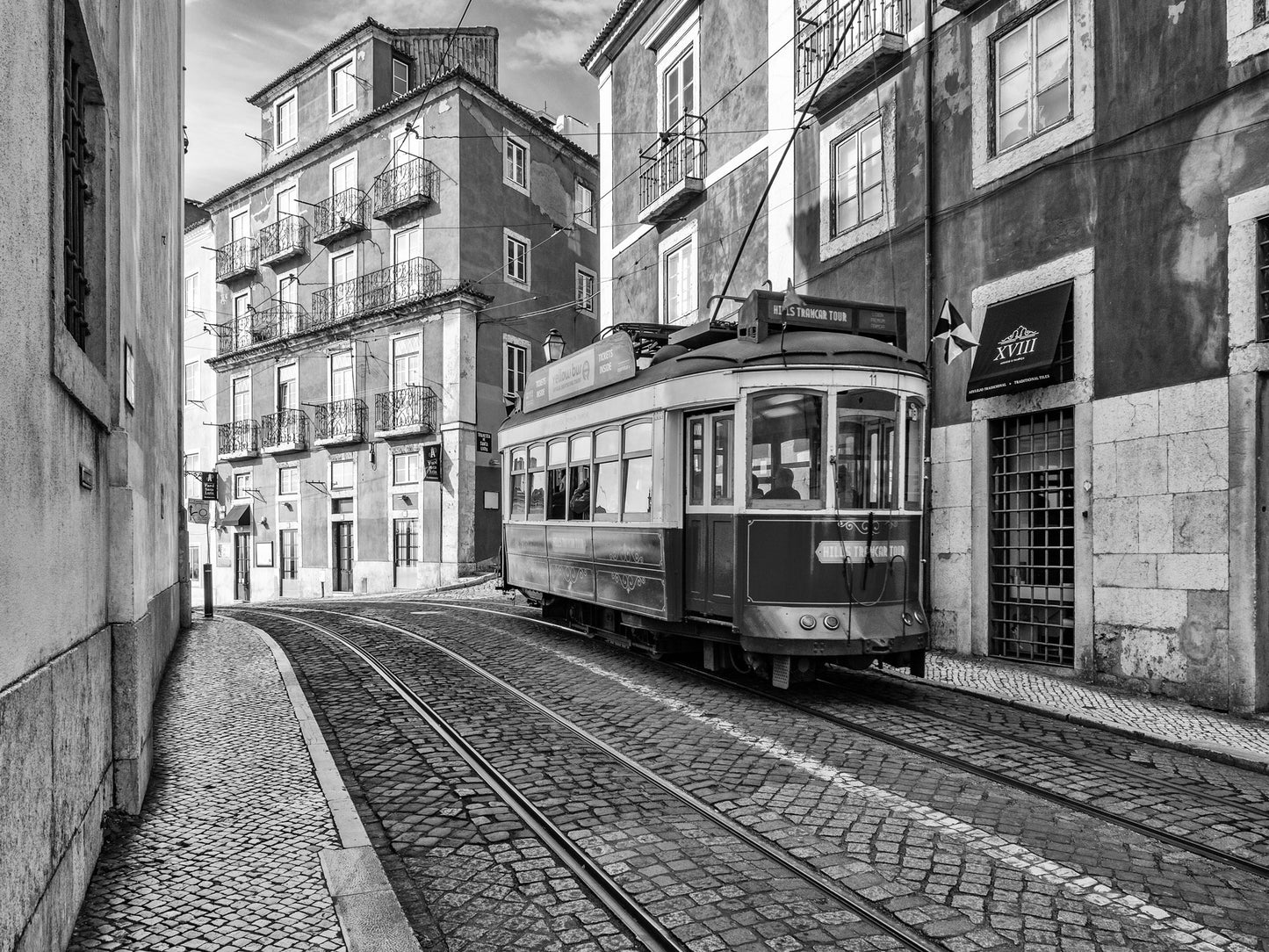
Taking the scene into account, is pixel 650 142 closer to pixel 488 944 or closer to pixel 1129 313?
pixel 1129 313

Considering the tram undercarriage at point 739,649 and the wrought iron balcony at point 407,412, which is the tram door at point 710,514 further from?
the wrought iron balcony at point 407,412

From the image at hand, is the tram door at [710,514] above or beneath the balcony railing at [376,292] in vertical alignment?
beneath

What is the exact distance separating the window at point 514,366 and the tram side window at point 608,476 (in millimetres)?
17946

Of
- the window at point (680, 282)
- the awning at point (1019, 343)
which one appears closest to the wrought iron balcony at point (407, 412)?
the window at point (680, 282)

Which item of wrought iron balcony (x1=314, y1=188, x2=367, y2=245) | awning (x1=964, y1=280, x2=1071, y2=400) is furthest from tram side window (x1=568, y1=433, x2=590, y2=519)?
wrought iron balcony (x1=314, y1=188, x2=367, y2=245)

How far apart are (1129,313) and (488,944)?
28.2 feet

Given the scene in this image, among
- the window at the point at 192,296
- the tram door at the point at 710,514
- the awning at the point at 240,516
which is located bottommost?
the awning at the point at 240,516

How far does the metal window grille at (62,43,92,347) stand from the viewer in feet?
14.5

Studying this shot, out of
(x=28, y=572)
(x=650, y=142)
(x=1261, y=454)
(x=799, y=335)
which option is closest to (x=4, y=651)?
(x=28, y=572)

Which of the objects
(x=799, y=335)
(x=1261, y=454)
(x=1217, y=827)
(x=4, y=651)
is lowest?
(x=1217, y=827)

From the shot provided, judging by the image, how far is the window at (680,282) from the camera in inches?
723

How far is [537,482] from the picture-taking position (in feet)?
41.0

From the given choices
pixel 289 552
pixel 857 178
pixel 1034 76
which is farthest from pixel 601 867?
pixel 289 552

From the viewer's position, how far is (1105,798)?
5.53 m
